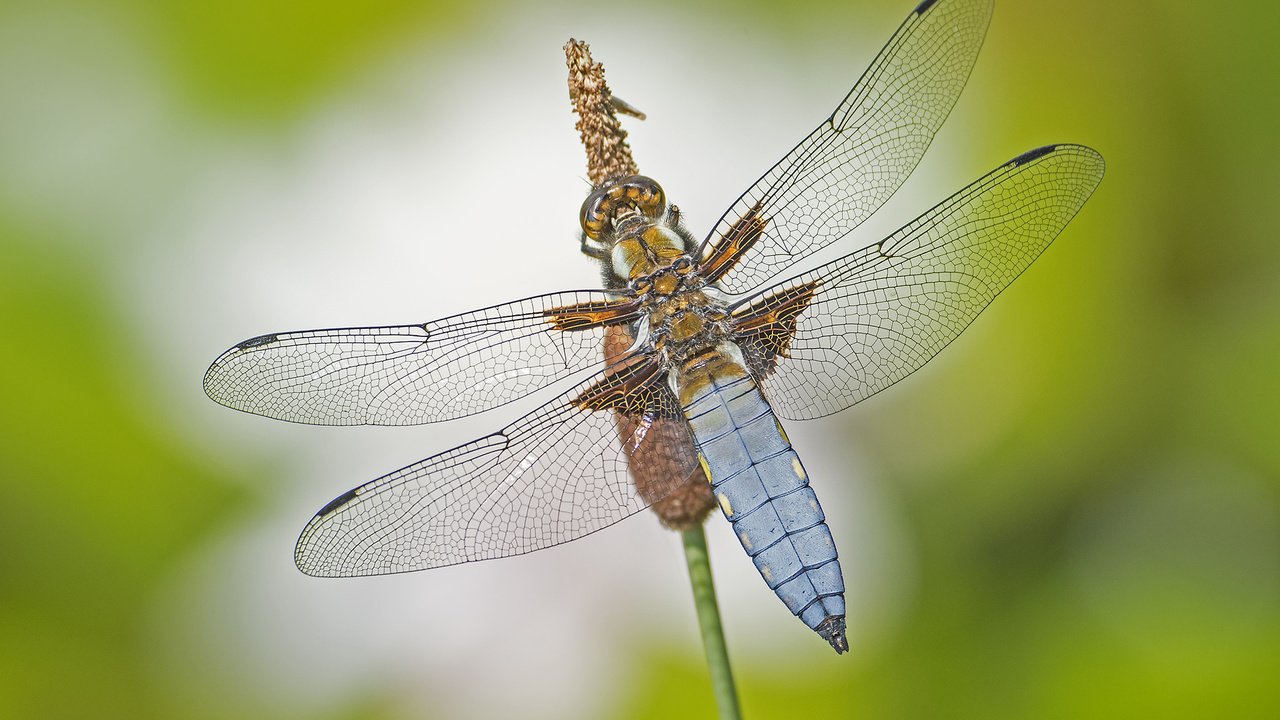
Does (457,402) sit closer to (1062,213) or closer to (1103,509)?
(1062,213)

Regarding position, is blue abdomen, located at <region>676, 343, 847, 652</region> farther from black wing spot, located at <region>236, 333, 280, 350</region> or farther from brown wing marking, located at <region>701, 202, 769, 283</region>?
black wing spot, located at <region>236, 333, 280, 350</region>

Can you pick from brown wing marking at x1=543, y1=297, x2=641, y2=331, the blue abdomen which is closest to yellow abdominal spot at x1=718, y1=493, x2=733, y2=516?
the blue abdomen

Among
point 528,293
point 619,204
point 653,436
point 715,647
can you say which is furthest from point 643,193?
point 528,293

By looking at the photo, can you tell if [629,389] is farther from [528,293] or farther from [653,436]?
[528,293]

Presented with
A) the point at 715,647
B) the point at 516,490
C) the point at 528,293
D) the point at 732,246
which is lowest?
the point at 715,647

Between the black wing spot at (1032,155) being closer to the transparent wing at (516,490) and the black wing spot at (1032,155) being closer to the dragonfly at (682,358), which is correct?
the dragonfly at (682,358)

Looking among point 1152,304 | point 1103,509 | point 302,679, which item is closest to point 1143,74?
point 1152,304
